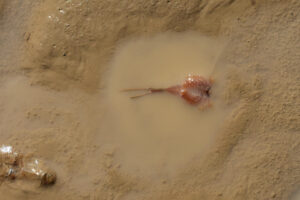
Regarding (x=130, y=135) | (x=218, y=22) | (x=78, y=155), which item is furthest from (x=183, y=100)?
(x=78, y=155)

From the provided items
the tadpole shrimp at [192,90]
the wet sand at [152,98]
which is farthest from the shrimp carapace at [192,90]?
the wet sand at [152,98]

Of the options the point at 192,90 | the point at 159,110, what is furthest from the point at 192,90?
the point at 159,110

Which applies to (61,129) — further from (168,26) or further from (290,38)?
(290,38)

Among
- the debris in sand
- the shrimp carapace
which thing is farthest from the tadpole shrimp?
the debris in sand

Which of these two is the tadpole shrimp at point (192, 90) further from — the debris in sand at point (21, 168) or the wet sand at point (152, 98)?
the debris in sand at point (21, 168)

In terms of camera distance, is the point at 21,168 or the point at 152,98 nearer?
the point at 21,168

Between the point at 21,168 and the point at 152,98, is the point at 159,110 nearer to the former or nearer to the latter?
the point at 152,98
